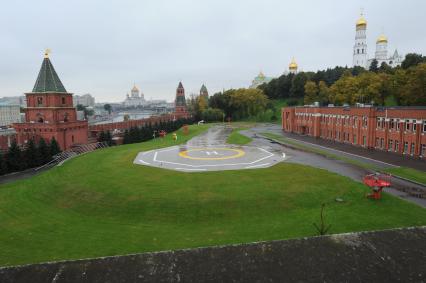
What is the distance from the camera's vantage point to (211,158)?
38969mm

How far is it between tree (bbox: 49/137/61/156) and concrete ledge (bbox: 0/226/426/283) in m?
43.9

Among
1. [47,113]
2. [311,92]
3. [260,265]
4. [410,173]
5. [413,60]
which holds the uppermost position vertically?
[413,60]

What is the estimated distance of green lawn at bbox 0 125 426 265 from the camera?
17906mm

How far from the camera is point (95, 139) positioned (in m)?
61.2

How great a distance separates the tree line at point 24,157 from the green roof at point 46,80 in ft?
37.8

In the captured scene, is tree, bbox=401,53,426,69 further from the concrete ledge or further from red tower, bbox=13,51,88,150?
the concrete ledge

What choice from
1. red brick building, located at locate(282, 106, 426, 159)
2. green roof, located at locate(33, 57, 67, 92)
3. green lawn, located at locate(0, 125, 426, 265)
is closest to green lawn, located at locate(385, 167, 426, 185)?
green lawn, located at locate(0, 125, 426, 265)

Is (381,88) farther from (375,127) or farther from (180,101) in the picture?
(180,101)

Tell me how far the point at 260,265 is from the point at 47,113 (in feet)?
174

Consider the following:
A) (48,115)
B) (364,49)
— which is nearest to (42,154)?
(48,115)

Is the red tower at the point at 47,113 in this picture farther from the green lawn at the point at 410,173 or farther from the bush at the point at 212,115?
the bush at the point at 212,115

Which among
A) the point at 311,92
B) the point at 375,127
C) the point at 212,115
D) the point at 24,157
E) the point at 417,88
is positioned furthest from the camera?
the point at 212,115

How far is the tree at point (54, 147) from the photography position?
46584 millimetres

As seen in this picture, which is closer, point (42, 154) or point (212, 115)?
point (42, 154)
